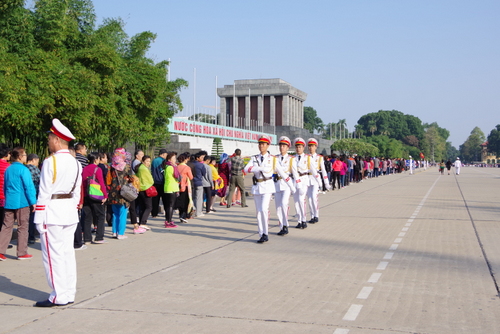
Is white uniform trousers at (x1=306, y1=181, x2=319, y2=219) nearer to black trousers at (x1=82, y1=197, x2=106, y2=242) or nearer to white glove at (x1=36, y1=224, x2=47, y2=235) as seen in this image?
black trousers at (x1=82, y1=197, x2=106, y2=242)

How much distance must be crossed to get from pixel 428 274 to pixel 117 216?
6.12 meters

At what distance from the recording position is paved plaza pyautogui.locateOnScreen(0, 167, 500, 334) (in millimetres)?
5641

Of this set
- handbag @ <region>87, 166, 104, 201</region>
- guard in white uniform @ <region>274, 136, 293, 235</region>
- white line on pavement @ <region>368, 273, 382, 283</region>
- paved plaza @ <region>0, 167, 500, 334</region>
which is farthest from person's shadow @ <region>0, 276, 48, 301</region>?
guard in white uniform @ <region>274, 136, 293, 235</region>

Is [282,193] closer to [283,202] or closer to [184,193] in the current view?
[283,202]

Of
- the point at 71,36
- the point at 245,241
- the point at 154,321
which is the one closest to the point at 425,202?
the point at 245,241

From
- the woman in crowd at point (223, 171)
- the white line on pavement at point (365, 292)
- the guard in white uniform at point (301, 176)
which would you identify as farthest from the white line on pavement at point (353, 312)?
the woman in crowd at point (223, 171)

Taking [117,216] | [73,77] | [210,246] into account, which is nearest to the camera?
[210,246]

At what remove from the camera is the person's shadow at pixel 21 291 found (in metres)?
6.81

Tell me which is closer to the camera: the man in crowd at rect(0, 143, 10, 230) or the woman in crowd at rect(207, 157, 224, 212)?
the man in crowd at rect(0, 143, 10, 230)

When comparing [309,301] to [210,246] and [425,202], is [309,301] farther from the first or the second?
[425,202]

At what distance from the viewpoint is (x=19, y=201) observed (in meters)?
9.51

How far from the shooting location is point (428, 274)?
8047mm

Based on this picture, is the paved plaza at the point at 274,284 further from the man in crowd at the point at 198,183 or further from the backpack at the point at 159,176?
the man in crowd at the point at 198,183

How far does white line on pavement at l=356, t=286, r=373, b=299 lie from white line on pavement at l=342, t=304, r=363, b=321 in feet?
1.43
